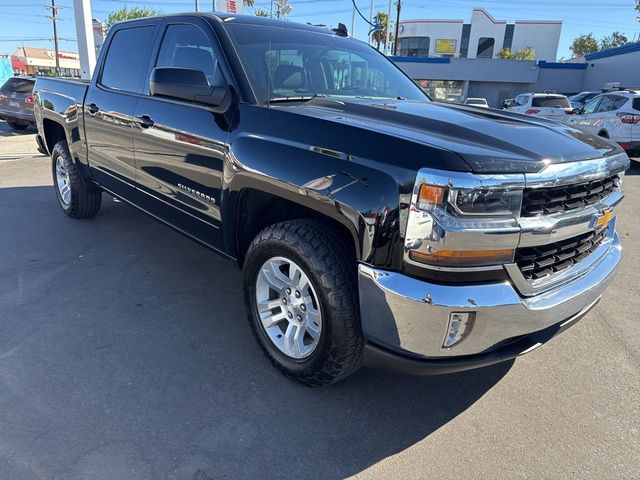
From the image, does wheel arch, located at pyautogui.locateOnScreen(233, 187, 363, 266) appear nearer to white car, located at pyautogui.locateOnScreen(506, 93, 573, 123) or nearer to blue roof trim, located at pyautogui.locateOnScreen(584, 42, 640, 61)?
white car, located at pyautogui.locateOnScreen(506, 93, 573, 123)

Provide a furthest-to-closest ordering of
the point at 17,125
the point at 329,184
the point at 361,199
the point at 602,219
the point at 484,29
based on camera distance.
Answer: the point at 484,29 → the point at 17,125 → the point at 602,219 → the point at 329,184 → the point at 361,199

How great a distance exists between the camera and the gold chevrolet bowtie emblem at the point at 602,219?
8.18 ft

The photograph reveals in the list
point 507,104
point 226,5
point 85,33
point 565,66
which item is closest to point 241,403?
point 226,5

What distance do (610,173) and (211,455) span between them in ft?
7.87

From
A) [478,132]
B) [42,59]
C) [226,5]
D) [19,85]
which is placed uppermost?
[226,5]

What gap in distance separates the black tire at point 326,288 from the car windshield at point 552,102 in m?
17.7

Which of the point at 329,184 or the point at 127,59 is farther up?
the point at 127,59

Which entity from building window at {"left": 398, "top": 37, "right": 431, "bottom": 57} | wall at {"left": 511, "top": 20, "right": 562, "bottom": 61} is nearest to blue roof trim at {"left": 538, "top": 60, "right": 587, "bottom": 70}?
wall at {"left": 511, "top": 20, "right": 562, "bottom": 61}

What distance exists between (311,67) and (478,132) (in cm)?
148

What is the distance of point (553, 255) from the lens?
2287mm

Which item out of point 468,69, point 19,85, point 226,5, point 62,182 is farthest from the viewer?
point 468,69

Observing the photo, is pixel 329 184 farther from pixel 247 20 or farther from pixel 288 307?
pixel 247 20

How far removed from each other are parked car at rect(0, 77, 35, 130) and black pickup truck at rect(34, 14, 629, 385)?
1154 centimetres

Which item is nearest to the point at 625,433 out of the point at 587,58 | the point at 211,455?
the point at 211,455
